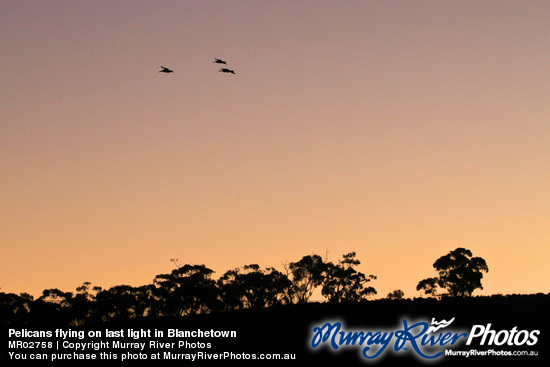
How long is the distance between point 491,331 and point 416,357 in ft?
22.2

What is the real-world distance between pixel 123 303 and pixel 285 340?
235 ft

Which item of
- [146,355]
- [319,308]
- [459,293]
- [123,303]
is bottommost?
[146,355]

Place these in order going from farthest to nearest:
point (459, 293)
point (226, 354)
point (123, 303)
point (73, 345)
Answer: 1. point (123, 303)
2. point (459, 293)
3. point (73, 345)
4. point (226, 354)

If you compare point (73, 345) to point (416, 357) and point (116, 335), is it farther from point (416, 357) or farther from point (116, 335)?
point (416, 357)

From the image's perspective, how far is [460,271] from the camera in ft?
320

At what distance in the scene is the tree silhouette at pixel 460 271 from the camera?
316 ft

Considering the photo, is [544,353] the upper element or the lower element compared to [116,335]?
lower

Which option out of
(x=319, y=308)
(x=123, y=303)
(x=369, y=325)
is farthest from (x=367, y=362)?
(x=123, y=303)

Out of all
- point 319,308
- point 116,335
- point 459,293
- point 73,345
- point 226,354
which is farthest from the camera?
point 459,293

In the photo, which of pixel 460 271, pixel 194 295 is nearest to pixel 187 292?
pixel 194 295

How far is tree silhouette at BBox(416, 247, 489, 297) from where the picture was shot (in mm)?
96375

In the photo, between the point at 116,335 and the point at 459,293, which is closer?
the point at 116,335

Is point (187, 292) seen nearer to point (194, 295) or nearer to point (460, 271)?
point (194, 295)

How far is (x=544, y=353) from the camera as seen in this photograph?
4772 centimetres
